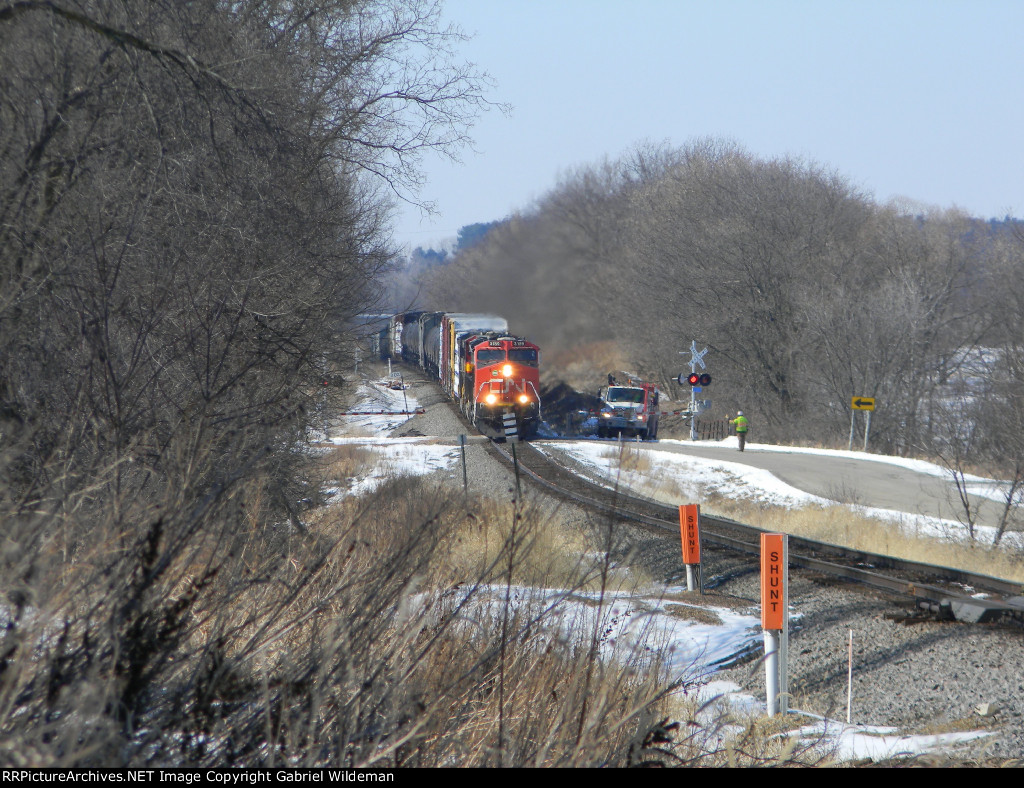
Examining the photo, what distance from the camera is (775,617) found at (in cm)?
703

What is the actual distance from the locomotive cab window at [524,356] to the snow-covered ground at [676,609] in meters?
3.06

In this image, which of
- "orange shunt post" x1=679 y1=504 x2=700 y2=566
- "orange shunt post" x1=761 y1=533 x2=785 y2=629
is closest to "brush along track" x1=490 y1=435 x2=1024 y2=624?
"orange shunt post" x1=679 y1=504 x2=700 y2=566

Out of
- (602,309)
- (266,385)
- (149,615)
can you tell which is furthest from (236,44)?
(602,309)

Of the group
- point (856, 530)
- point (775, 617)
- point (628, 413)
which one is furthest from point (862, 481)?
point (775, 617)

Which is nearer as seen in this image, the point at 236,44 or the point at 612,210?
the point at 236,44

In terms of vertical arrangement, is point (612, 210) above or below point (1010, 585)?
above

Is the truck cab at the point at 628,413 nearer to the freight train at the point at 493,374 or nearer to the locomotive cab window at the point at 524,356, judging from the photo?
the freight train at the point at 493,374

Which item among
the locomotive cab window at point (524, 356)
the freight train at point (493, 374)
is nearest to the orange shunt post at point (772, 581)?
the freight train at point (493, 374)

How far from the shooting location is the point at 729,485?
22.7m

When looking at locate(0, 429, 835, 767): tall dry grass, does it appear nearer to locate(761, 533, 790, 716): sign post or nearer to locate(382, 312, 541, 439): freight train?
locate(761, 533, 790, 716): sign post

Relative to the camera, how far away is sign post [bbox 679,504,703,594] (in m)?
10.7

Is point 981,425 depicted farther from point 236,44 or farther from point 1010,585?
→ point 236,44

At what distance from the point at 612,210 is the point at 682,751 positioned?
56719 mm

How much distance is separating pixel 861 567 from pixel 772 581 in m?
5.87
